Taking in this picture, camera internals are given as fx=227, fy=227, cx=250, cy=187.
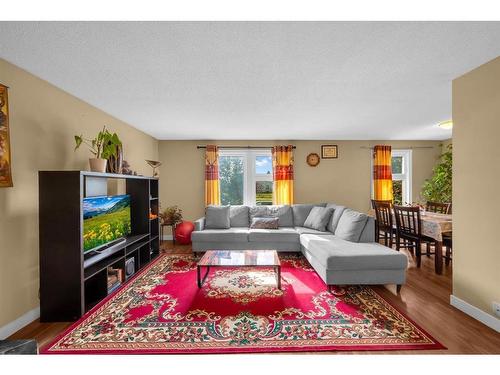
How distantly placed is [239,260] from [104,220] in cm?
163

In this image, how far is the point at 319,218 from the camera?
4.06 metres

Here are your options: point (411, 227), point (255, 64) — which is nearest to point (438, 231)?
point (411, 227)

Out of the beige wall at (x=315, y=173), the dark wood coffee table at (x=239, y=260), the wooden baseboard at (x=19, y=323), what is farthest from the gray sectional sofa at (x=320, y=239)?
the wooden baseboard at (x=19, y=323)

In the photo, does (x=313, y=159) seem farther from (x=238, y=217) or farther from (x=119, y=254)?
(x=119, y=254)

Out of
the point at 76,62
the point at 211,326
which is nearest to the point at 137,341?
the point at 211,326

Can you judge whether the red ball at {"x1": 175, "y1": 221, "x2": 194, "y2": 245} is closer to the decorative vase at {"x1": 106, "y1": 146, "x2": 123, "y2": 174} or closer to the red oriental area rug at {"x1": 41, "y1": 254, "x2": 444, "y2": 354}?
the red oriental area rug at {"x1": 41, "y1": 254, "x2": 444, "y2": 354}

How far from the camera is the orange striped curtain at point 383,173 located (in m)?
5.00

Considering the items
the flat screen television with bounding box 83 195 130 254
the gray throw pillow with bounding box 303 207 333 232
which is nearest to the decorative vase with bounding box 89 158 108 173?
A: the flat screen television with bounding box 83 195 130 254

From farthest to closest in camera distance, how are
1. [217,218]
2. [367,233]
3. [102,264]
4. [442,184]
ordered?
[442,184] → [217,218] → [367,233] → [102,264]

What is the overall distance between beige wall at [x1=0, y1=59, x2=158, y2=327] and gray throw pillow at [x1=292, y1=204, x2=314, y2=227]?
359 cm

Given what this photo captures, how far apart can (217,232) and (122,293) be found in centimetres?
161

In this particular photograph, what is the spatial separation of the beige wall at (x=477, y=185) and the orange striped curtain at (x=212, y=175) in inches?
151

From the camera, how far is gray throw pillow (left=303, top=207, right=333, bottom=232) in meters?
4.00

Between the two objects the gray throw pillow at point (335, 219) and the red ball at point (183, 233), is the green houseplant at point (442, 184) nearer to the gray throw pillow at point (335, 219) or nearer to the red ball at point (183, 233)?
the gray throw pillow at point (335, 219)
